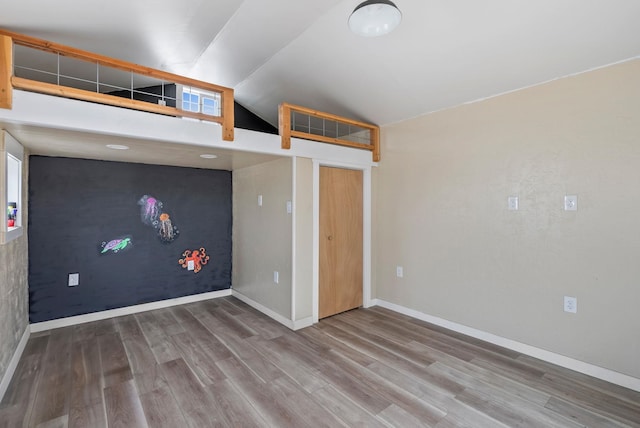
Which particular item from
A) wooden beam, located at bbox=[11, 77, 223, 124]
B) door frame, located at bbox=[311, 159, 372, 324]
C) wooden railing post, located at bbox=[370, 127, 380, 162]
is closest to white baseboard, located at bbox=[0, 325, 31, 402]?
wooden beam, located at bbox=[11, 77, 223, 124]

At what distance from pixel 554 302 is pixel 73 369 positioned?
387cm

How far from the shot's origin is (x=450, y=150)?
323 cm

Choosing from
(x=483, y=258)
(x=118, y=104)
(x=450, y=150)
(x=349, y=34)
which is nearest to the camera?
(x=118, y=104)

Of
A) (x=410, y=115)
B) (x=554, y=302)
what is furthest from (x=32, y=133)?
(x=554, y=302)

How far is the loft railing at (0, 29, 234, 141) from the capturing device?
1932 millimetres

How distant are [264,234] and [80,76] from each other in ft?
8.60

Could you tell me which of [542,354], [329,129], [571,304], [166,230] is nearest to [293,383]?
[542,354]

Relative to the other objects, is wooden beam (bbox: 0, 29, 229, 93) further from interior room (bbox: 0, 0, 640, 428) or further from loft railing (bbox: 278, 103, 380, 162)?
loft railing (bbox: 278, 103, 380, 162)

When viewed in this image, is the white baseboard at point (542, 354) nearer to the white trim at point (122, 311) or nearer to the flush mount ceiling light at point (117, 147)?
the white trim at point (122, 311)

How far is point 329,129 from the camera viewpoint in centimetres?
472

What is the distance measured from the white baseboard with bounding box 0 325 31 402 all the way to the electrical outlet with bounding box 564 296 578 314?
4100mm

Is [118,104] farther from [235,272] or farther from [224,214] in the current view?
[235,272]

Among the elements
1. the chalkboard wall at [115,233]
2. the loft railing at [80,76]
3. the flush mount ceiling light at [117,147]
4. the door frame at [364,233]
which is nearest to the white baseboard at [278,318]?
the door frame at [364,233]

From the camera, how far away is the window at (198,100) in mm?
4738
